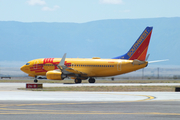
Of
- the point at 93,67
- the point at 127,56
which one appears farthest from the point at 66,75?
the point at 127,56

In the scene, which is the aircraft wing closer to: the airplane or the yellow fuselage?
the airplane

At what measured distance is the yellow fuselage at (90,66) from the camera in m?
67.0

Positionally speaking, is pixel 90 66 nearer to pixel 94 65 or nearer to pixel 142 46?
pixel 94 65

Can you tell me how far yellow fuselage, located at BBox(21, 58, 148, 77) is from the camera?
6700cm

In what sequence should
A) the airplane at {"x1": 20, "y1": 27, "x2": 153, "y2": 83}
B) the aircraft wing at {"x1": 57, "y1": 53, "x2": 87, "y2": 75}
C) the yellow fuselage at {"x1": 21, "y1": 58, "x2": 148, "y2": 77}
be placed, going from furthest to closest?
1. the yellow fuselage at {"x1": 21, "y1": 58, "x2": 148, "y2": 77}
2. the airplane at {"x1": 20, "y1": 27, "x2": 153, "y2": 83}
3. the aircraft wing at {"x1": 57, "y1": 53, "x2": 87, "y2": 75}

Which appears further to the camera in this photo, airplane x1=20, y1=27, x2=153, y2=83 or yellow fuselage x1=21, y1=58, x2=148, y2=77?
yellow fuselage x1=21, y1=58, x2=148, y2=77

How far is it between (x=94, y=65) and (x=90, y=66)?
80 centimetres

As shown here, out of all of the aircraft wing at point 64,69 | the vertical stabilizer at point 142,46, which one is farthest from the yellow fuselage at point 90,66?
the aircraft wing at point 64,69

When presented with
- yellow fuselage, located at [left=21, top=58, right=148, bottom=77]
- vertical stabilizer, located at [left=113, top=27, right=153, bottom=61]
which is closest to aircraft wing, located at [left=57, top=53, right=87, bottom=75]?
yellow fuselage, located at [left=21, top=58, right=148, bottom=77]

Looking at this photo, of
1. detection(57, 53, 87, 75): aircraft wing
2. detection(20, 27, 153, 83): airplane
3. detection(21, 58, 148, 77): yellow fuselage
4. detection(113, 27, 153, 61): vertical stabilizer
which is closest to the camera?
detection(57, 53, 87, 75): aircraft wing
